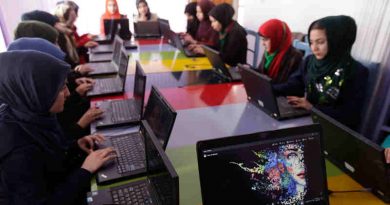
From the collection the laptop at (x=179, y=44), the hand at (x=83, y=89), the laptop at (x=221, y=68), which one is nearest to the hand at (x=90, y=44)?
the laptop at (x=179, y=44)

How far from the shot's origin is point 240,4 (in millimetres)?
5363

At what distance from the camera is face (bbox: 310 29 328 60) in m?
1.71

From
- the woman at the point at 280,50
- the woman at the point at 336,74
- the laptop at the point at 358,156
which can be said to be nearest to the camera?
the laptop at the point at 358,156

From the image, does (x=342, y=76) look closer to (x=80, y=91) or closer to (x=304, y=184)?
(x=304, y=184)

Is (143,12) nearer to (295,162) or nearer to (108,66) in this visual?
(108,66)

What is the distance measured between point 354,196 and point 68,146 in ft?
4.01

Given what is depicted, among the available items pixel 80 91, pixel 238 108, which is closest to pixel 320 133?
pixel 238 108

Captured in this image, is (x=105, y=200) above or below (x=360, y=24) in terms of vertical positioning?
below

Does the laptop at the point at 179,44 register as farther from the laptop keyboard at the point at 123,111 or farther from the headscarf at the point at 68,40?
the laptop keyboard at the point at 123,111

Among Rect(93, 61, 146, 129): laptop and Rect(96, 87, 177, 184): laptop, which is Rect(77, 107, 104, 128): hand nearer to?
Rect(93, 61, 146, 129): laptop

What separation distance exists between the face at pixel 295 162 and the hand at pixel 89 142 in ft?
2.82

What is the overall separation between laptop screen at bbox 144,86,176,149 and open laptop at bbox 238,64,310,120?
1.92 feet

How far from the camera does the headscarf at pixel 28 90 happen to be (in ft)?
3.38

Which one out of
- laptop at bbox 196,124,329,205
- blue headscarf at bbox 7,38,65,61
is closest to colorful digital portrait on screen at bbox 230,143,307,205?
laptop at bbox 196,124,329,205
